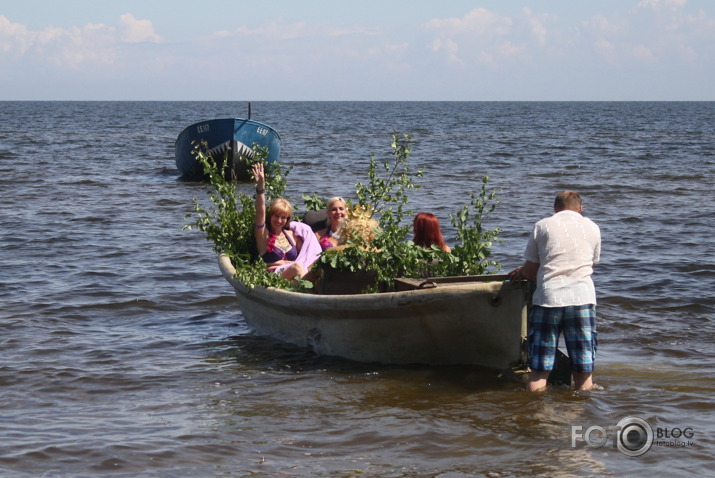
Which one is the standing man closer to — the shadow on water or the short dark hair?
the short dark hair

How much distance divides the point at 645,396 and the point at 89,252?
376 inches

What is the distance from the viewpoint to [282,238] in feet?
30.1

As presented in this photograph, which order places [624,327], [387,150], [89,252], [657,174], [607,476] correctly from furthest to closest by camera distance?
[387,150], [657,174], [89,252], [624,327], [607,476]

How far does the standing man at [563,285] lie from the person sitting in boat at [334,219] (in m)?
2.52

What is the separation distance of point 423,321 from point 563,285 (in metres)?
1.21

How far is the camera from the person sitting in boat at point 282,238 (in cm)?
895

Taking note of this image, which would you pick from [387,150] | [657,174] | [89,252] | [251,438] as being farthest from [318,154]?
[251,438]

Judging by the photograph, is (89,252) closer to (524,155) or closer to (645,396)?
(645,396)

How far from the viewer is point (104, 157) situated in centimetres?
3566

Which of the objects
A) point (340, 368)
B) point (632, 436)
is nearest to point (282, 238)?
point (340, 368)

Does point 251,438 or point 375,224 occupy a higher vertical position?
point 375,224

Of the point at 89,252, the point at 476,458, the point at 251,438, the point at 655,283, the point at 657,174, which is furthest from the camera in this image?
the point at 657,174

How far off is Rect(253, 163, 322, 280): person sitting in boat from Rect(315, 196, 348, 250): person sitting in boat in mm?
120

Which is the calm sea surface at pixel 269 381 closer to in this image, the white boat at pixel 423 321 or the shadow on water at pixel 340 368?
the shadow on water at pixel 340 368
